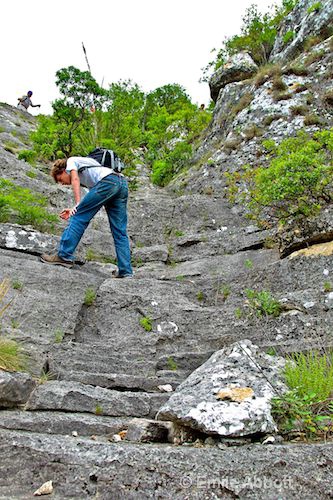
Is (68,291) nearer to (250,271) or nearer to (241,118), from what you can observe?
(250,271)

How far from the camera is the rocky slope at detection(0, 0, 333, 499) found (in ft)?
7.62

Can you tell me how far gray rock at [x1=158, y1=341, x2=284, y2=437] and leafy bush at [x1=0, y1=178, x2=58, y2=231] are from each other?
5117 mm

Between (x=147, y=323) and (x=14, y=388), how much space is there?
228 centimetres

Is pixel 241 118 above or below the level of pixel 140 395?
above

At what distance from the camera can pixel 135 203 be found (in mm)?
10648

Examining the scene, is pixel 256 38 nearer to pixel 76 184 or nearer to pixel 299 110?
pixel 299 110

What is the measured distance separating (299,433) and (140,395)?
3.78 feet

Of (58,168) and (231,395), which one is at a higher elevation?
(58,168)

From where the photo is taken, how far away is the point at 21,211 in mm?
7781

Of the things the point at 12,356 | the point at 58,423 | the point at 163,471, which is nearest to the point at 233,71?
the point at 12,356

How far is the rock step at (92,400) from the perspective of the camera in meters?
3.22

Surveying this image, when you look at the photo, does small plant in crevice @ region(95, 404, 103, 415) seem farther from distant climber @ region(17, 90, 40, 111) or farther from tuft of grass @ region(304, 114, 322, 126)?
distant climber @ region(17, 90, 40, 111)

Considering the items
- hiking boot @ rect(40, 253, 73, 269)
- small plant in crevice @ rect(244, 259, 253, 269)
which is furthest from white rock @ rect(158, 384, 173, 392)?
small plant in crevice @ rect(244, 259, 253, 269)

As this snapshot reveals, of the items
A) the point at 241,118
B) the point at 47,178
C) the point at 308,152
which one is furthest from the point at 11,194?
the point at 241,118
